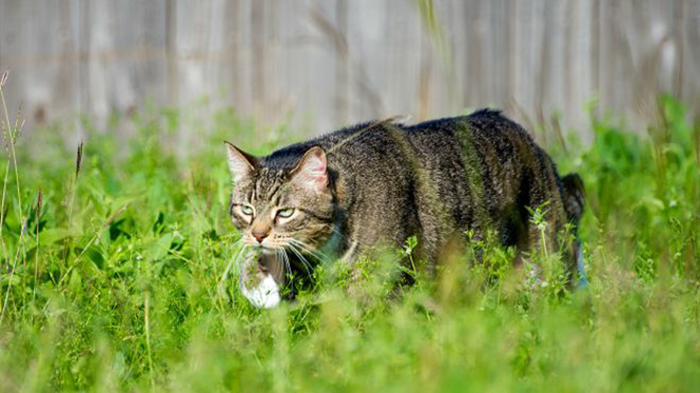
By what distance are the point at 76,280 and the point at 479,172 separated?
159 centimetres

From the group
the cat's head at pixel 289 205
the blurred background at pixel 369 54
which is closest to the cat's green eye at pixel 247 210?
the cat's head at pixel 289 205

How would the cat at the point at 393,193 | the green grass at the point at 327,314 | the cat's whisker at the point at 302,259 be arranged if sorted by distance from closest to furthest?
the green grass at the point at 327,314
the cat's whisker at the point at 302,259
the cat at the point at 393,193

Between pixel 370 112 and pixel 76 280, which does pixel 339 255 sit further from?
pixel 370 112

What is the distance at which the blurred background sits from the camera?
657cm

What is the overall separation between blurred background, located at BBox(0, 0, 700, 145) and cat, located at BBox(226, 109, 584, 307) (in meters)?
1.87

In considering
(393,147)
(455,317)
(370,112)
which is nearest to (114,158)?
(370,112)

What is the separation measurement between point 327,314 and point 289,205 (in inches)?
46.1

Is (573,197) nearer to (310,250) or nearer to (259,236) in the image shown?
(310,250)

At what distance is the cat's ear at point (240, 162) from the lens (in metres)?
4.21

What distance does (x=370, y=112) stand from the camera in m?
6.60

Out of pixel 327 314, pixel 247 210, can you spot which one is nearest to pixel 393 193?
pixel 247 210

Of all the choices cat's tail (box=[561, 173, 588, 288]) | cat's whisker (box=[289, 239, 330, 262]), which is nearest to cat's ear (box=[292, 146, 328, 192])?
cat's whisker (box=[289, 239, 330, 262])

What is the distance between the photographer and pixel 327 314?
2996 millimetres

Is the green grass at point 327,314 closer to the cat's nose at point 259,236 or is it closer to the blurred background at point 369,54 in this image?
the cat's nose at point 259,236
